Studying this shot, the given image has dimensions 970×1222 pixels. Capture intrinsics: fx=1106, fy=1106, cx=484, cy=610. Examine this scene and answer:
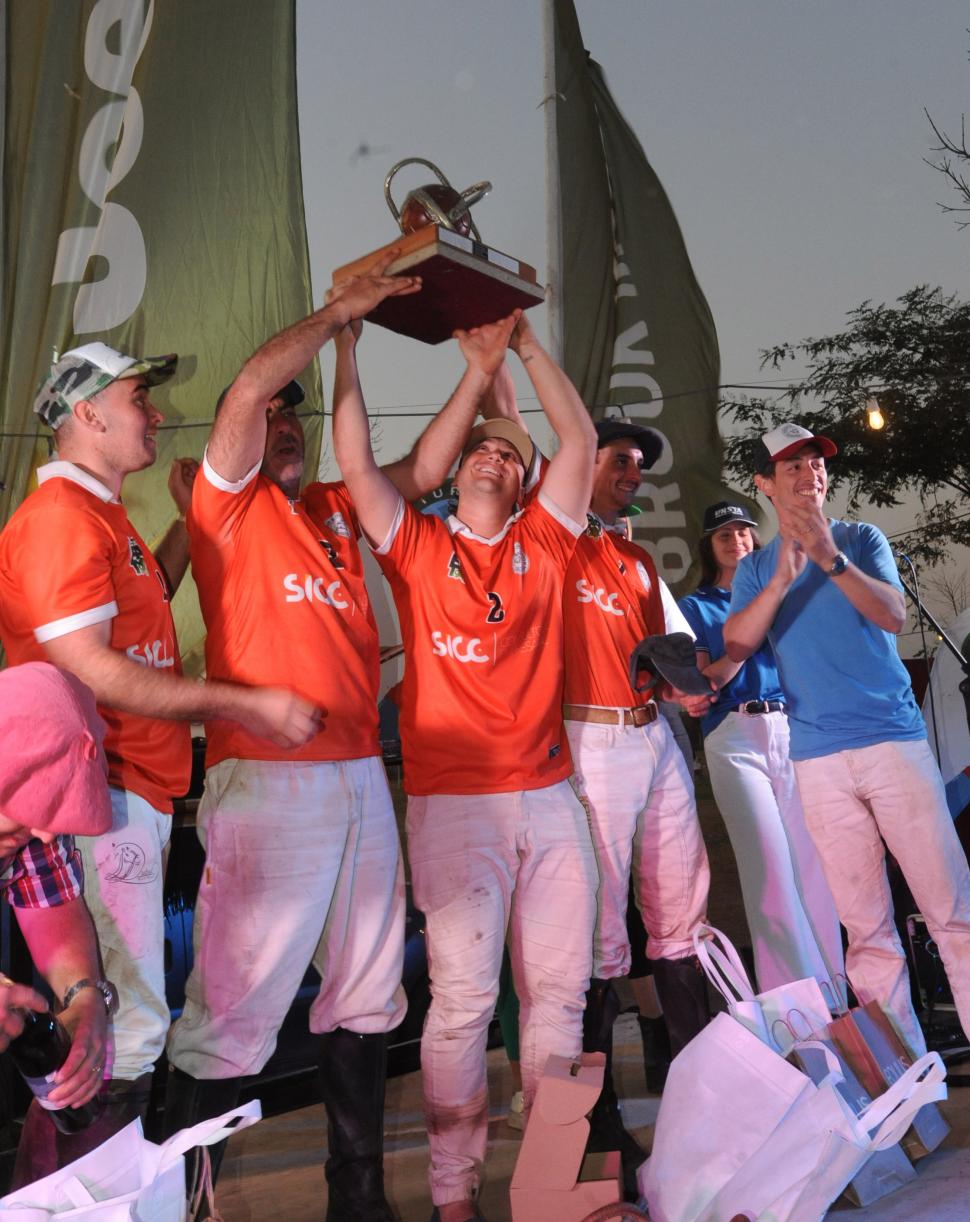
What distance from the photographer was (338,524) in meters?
3.12

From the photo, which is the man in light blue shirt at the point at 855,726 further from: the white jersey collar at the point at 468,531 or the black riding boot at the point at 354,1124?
the black riding boot at the point at 354,1124

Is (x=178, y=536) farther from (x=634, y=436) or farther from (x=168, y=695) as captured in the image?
(x=634, y=436)

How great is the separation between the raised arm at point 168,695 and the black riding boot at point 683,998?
1.61 meters

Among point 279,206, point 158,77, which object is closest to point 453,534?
point 279,206

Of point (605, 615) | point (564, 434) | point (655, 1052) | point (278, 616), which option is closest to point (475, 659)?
point (278, 616)

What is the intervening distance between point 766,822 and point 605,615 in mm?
1192

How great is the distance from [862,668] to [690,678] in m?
0.58

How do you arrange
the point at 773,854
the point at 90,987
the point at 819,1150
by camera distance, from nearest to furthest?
the point at 90,987, the point at 819,1150, the point at 773,854

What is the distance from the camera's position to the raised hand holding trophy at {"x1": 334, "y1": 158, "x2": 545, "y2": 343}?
2.89 meters

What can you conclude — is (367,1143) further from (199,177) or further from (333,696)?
(199,177)

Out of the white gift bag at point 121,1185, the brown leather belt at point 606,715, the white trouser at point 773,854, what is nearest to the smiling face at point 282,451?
the brown leather belt at point 606,715

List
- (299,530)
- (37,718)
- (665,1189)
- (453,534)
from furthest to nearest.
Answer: (453,534), (299,530), (665,1189), (37,718)

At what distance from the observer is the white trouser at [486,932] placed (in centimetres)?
278

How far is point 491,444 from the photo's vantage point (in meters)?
3.38
